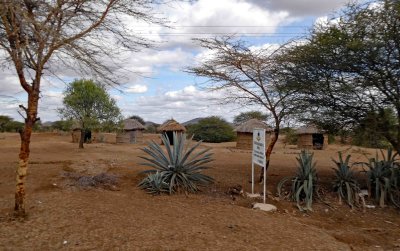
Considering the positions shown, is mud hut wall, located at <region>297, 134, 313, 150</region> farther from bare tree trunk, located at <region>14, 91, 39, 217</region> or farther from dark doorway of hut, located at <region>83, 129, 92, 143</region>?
bare tree trunk, located at <region>14, 91, 39, 217</region>

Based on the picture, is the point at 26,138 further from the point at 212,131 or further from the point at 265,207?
the point at 212,131

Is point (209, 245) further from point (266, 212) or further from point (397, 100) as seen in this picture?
point (397, 100)

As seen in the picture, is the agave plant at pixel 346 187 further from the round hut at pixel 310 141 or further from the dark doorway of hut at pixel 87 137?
the dark doorway of hut at pixel 87 137

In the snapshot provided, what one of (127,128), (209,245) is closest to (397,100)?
(209,245)

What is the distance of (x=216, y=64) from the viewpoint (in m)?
11.2

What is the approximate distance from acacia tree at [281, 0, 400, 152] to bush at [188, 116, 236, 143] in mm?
34532

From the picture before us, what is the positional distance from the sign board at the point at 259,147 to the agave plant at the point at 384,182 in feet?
10.1

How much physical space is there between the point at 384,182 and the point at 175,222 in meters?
6.12

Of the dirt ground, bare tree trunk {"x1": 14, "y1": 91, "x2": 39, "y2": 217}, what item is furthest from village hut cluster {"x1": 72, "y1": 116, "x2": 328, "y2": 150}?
bare tree trunk {"x1": 14, "y1": 91, "x2": 39, "y2": 217}

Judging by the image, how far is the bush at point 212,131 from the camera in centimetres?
4566

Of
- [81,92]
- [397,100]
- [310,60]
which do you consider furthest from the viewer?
[81,92]

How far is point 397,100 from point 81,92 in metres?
21.1

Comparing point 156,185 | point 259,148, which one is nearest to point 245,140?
point 259,148

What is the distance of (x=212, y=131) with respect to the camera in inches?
1809
